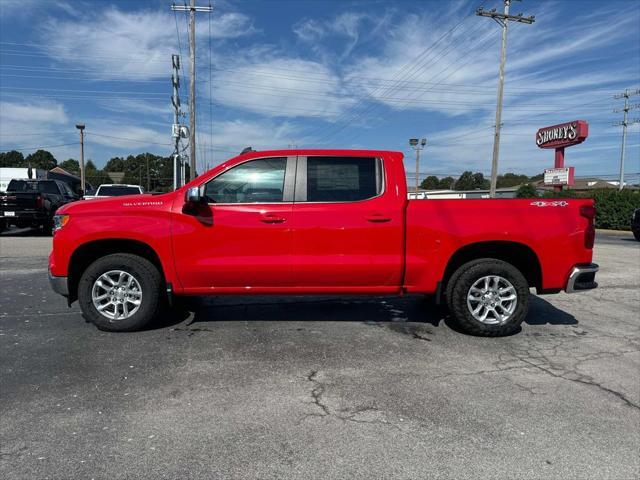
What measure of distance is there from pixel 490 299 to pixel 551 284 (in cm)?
67

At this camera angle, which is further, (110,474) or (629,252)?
(629,252)

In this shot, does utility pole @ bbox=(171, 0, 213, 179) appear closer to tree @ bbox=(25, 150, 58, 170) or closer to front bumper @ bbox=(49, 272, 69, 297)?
front bumper @ bbox=(49, 272, 69, 297)

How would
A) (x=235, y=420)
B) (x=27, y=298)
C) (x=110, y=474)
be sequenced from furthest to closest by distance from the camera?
(x=27, y=298) → (x=235, y=420) → (x=110, y=474)

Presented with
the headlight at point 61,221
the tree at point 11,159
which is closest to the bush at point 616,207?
the headlight at point 61,221

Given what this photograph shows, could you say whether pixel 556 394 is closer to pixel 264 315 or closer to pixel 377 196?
pixel 377 196

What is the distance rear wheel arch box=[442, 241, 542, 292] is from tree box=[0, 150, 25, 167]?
14470cm

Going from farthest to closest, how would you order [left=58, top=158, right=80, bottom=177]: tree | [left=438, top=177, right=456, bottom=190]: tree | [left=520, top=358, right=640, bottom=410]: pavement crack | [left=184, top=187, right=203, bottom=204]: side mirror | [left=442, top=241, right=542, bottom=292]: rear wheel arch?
[left=58, top=158, right=80, bottom=177]: tree, [left=438, top=177, right=456, bottom=190]: tree, [left=442, top=241, right=542, bottom=292]: rear wheel arch, [left=184, top=187, right=203, bottom=204]: side mirror, [left=520, top=358, right=640, bottom=410]: pavement crack

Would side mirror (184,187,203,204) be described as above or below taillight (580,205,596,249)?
above

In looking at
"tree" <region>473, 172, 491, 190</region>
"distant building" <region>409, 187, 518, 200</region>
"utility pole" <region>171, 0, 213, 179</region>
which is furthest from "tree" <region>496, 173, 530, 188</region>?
"utility pole" <region>171, 0, 213, 179</region>

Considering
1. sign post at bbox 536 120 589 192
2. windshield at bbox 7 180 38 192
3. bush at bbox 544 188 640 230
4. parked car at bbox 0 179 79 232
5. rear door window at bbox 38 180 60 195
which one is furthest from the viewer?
sign post at bbox 536 120 589 192

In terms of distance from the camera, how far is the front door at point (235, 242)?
15.4ft

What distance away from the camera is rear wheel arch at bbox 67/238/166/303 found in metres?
4.86

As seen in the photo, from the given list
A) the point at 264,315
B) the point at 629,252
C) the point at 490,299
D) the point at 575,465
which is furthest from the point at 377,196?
the point at 629,252

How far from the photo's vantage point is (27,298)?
21.1 feet
